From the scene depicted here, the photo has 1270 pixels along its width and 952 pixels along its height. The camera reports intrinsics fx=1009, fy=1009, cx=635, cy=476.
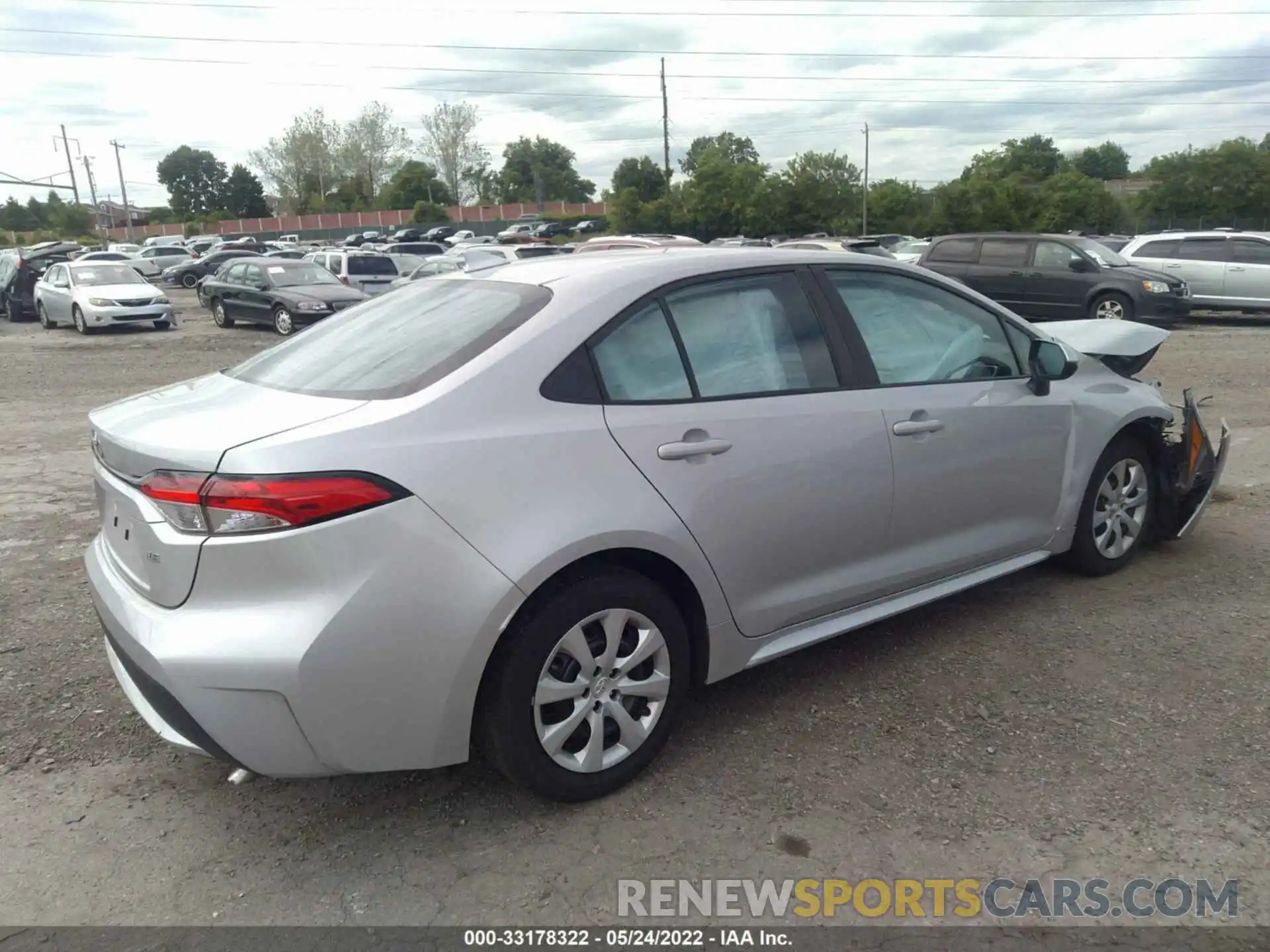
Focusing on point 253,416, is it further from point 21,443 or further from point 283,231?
point 283,231

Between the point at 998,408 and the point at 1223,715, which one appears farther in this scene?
the point at 998,408

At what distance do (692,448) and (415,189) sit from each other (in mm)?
84835

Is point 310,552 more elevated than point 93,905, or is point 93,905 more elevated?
point 310,552

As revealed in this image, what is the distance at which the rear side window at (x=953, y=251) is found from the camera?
17.0 meters

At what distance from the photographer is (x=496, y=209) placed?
79000mm

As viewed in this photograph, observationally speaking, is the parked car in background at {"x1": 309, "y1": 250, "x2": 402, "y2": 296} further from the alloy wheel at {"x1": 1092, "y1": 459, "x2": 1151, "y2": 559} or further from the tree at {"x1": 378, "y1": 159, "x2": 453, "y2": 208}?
the tree at {"x1": 378, "y1": 159, "x2": 453, "y2": 208}

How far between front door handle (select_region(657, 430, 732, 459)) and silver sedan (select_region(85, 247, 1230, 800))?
12mm

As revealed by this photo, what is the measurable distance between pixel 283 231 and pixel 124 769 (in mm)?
79235

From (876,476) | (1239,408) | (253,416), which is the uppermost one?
(253,416)

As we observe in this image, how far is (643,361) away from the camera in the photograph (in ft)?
10.7

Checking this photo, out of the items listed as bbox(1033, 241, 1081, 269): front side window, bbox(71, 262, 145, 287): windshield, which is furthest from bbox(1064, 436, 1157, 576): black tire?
bbox(71, 262, 145, 287): windshield

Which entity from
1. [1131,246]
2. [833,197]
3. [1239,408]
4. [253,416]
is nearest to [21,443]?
[253,416]

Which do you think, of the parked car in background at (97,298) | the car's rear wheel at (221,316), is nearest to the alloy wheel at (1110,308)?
the car's rear wheel at (221,316)

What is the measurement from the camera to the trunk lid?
107 inches
